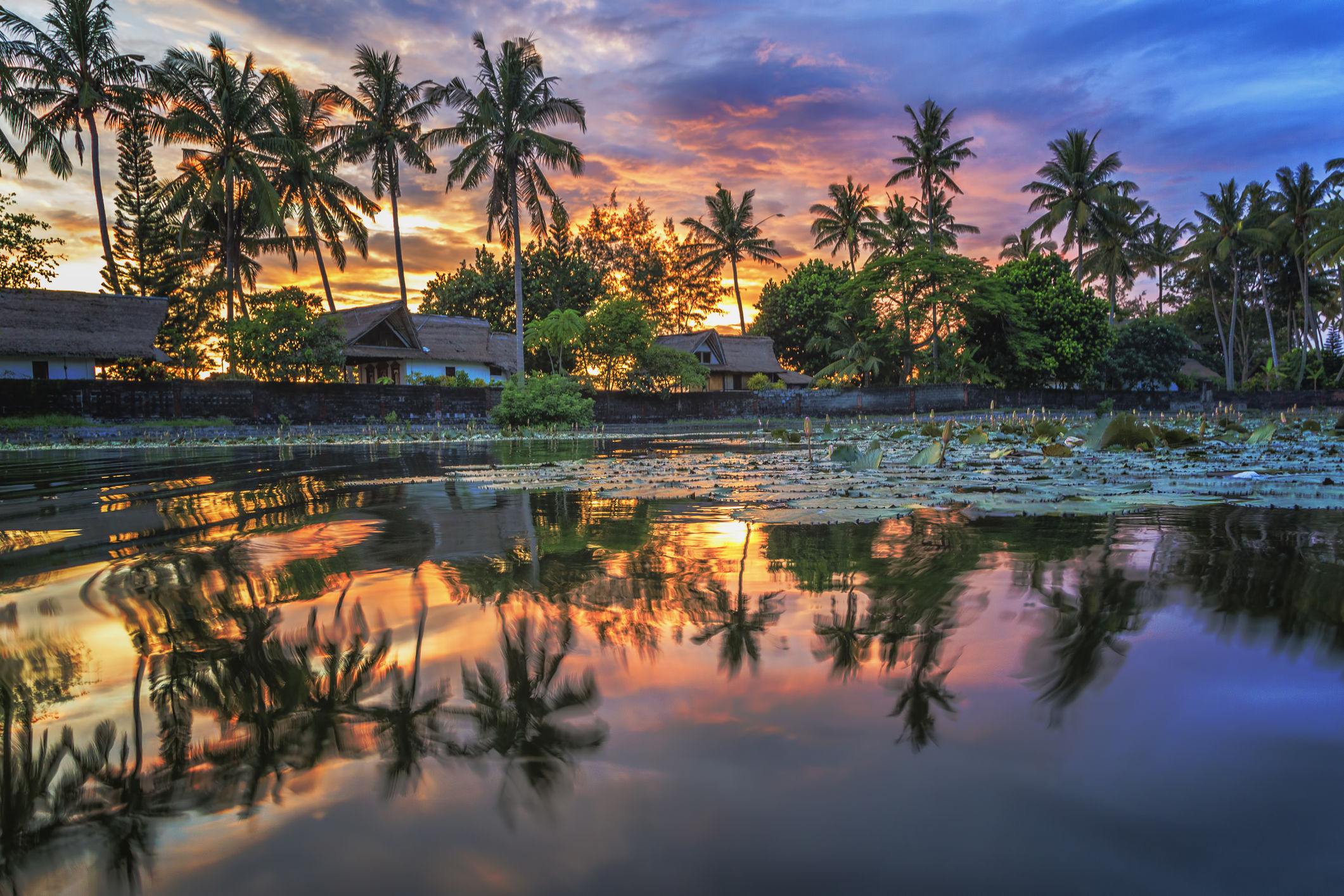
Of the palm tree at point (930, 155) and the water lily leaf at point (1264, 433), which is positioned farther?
the palm tree at point (930, 155)

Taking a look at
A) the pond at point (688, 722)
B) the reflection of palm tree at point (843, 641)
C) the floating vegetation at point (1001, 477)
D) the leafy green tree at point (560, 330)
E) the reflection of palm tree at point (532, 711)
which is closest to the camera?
the pond at point (688, 722)

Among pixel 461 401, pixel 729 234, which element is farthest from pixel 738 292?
pixel 461 401

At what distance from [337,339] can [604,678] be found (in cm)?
2846

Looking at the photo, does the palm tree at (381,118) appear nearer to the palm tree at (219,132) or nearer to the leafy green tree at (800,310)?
the palm tree at (219,132)

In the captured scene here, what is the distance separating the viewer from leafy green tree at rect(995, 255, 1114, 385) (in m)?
36.2

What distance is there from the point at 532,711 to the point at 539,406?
69.5 ft

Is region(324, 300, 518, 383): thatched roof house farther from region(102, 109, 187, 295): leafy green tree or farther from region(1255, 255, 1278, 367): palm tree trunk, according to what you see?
region(1255, 255, 1278, 367): palm tree trunk

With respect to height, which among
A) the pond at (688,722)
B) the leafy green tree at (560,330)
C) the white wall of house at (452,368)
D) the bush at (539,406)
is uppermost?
the leafy green tree at (560,330)

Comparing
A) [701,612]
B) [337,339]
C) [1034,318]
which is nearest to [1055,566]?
[701,612]

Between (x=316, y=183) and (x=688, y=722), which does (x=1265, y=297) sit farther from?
(x=688, y=722)

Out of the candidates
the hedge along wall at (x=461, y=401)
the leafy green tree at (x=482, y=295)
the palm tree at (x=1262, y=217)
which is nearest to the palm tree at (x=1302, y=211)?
the palm tree at (x=1262, y=217)

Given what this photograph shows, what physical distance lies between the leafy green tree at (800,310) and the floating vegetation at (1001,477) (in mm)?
39877

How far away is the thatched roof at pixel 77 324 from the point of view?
26.2m

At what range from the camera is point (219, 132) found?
28.8m
